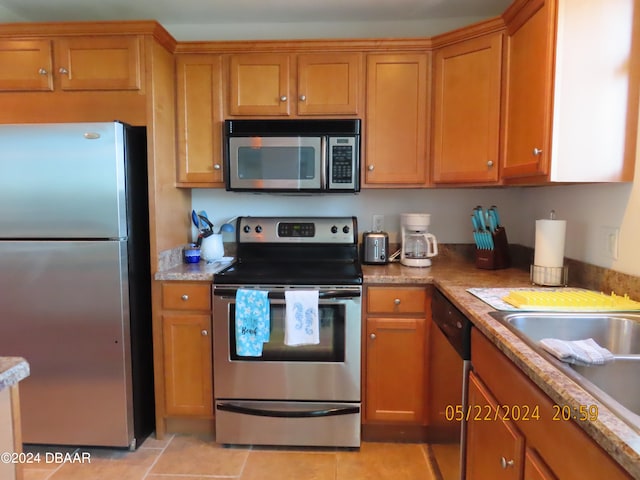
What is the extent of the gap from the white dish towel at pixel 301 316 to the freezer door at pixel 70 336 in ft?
2.60

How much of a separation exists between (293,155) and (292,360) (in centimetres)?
109

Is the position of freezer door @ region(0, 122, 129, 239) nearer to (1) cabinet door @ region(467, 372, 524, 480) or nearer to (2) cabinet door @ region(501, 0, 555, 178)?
(1) cabinet door @ region(467, 372, 524, 480)

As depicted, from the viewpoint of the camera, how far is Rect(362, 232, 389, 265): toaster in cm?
238

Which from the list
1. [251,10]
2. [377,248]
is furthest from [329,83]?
[377,248]

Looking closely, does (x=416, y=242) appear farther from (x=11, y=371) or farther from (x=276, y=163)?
(x=11, y=371)

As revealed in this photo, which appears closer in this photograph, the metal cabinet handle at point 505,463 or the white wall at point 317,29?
the metal cabinet handle at point 505,463

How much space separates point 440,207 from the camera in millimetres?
2590

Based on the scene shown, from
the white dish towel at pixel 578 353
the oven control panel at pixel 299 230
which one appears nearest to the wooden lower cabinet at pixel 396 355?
the oven control panel at pixel 299 230

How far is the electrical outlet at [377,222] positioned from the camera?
2.60 meters

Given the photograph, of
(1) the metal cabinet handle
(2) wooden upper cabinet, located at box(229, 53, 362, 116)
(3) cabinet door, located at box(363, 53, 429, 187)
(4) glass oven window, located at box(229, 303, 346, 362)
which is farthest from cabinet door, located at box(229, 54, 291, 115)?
(1) the metal cabinet handle

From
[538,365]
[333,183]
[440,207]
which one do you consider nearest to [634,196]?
[538,365]

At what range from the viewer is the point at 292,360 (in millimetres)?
2033

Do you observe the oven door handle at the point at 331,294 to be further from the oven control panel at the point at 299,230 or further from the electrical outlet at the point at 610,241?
the electrical outlet at the point at 610,241

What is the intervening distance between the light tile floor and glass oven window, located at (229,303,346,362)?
1.59 feet
